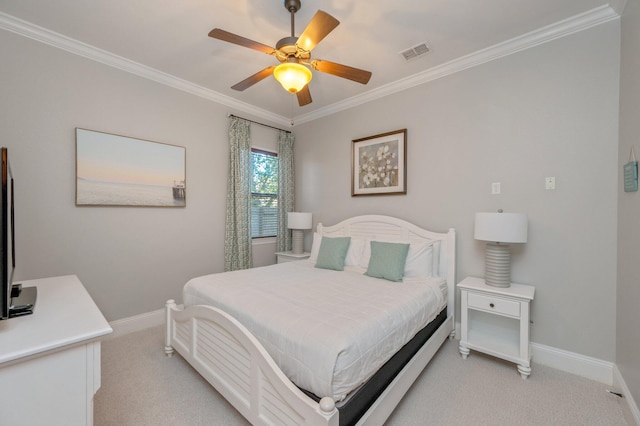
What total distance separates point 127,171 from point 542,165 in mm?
4007

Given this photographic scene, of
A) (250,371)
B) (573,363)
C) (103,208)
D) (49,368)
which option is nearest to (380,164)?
(573,363)

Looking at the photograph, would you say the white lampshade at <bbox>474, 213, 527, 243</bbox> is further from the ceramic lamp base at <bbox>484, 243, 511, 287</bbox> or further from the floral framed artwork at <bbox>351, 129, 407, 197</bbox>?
the floral framed artwork at <bbox>351, 129, 407, 197</bbox>

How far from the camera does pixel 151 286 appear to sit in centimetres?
302

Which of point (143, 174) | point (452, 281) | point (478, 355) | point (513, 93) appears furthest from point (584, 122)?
point (143, 174)

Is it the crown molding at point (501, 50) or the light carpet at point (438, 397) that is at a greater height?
the crown molding at point (501, 50)

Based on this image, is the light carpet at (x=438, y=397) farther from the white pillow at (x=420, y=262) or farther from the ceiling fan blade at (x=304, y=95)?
the ceiling fan blade at (x=304, y=95)

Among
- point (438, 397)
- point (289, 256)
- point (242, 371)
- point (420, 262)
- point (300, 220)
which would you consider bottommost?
point (438, 397)

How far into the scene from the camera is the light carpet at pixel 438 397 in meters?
1.68

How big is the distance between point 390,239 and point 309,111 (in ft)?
7.75

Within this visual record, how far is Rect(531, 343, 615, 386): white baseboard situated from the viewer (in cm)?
206

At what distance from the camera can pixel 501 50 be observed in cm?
251

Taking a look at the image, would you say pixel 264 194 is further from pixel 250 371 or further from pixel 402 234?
pixel 250 371

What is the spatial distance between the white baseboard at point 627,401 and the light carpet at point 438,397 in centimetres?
5

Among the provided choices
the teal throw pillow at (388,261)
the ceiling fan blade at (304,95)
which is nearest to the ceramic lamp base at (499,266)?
the teal throw pillow at (388,261)
